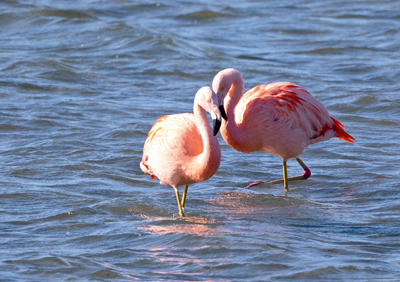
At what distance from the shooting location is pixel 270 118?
700 cm

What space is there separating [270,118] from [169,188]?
4.48ft

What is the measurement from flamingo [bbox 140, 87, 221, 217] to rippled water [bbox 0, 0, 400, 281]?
43cm

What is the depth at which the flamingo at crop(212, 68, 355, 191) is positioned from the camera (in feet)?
22.3

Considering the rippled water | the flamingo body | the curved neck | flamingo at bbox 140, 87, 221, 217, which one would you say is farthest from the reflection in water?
the flamingo body

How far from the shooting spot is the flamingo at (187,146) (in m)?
5.52

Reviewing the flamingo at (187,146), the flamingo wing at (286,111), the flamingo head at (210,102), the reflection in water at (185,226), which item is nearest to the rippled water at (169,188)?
the reflection in water at (185,226)

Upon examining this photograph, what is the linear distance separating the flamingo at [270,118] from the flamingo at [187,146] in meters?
0.61

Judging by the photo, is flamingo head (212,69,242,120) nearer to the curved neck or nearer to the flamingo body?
the curved neck

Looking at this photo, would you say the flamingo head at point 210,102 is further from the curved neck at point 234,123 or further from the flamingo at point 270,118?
the curved neck at point 234,123

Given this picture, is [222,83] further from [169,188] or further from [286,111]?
[169,188]

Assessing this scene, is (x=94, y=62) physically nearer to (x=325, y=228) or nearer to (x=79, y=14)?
(x=79, y=14)

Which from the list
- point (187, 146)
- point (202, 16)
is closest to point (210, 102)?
point (187, 146)

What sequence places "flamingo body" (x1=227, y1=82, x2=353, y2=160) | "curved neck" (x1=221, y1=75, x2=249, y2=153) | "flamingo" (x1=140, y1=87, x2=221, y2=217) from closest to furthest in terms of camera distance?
1. "flamingo" (x1=140, y1=87, x2=221, y2=217)
2. "curved neck" (x1=221, y1=75, x2=249, y2=153)
3. "flamingo body" (x1=227, y1=82, x2=353, y2=160)

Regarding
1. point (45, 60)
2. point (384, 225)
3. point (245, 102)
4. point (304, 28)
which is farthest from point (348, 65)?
point (384, 225)
